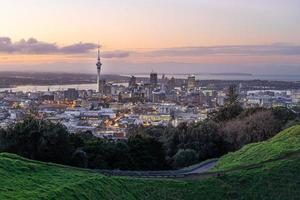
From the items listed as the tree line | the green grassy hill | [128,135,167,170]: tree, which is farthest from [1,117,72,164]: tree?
the green grassy hill

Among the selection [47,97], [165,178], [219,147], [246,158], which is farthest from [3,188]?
[47,97]

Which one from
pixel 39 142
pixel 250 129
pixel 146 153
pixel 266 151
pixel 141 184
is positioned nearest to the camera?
pixel 141 184

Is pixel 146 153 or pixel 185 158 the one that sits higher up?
pixel 146 153

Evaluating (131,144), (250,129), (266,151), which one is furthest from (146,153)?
(250,129)

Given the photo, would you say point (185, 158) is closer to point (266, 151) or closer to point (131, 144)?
point (131, 144)

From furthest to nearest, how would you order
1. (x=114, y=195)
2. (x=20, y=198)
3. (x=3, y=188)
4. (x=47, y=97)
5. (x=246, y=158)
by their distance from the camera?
(x=47, y=97) < (x=246, y=158) < (x=114, y=195) < (x=3, y=188) < (x=20, y=198)

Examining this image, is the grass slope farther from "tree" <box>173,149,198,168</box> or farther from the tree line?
"tree" <box>173,149,198,168</box>

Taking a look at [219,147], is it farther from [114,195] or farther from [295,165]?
[114,195]
